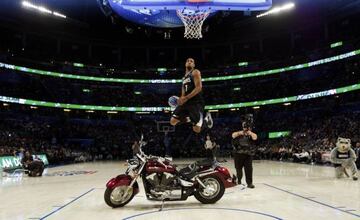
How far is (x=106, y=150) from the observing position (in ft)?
137

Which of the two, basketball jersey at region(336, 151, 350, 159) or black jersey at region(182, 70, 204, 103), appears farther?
basketball jersey at region(336, 151, 350, 159)

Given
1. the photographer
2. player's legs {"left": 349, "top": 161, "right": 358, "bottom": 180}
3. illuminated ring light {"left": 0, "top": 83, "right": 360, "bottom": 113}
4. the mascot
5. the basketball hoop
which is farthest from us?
illuminated ring light {"left": 0, "top": 83, "right": 360, "bottom": 113}

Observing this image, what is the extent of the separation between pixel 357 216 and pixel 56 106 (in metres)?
42.8

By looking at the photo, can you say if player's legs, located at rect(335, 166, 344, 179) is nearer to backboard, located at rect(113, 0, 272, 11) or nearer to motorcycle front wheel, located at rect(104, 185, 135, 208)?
backboard, located at rect(113, 0, 272, 11)

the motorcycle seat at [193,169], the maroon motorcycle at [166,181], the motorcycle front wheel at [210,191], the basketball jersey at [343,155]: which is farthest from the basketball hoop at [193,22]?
the motorcycle front wheel at [210,191]

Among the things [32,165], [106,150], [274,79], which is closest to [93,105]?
[106,150]

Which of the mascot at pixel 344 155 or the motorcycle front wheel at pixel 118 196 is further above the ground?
the mascot at pixel 344 155

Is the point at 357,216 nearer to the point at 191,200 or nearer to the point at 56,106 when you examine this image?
the point at 191,200

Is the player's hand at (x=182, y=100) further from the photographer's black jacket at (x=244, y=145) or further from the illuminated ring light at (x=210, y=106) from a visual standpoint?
the illuminated ring light at (x=210, y=106)

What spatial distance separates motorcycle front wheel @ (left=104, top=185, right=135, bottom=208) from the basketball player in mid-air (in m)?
1.70

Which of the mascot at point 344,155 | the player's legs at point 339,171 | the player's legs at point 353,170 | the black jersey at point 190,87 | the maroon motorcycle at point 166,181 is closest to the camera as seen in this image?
the black jersey at point 190,87

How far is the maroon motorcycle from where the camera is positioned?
23.8 ft

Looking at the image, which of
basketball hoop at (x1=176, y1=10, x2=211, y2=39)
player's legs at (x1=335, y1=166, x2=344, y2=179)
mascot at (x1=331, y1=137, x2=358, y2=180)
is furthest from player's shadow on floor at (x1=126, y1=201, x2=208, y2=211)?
basketball hoop at (x1=176, y1=10, x2=211, y2=39)

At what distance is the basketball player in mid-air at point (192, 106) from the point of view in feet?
23.2
